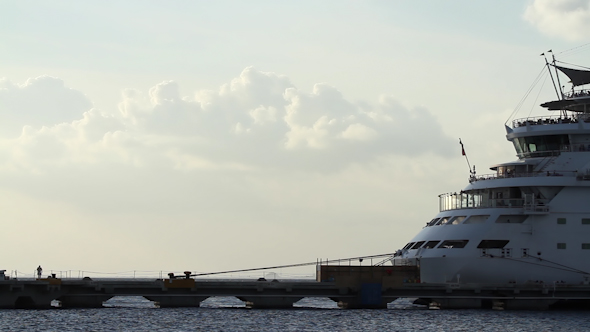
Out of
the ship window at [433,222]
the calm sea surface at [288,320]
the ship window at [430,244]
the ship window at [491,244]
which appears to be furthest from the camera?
the ship window at [433,222]

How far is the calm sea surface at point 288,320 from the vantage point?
159 feet

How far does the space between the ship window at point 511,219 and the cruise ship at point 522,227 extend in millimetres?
59

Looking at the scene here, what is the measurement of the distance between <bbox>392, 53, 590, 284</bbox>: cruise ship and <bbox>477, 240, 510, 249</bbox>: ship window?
6 cm

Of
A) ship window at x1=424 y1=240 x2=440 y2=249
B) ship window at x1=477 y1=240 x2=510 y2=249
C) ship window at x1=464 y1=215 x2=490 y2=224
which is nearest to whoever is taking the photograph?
ship window at x1=477 y1=240 x2=510 y2=249

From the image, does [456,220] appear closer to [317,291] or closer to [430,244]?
[430,244]

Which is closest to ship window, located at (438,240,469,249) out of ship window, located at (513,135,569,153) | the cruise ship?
the cruise ship

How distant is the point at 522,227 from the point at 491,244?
2.13 metres

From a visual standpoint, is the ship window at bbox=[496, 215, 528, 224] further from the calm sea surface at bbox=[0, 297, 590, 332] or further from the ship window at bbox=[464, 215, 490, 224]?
the calm sea surface at bbox=[0, 297, 590, 332]

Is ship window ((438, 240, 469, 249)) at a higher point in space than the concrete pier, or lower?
higher

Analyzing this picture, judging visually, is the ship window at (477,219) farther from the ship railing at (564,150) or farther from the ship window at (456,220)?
the ship railing at (564,150)

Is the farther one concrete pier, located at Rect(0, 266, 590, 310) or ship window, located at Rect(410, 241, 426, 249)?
ship window, located at Rect(410, 241, 426, 249)

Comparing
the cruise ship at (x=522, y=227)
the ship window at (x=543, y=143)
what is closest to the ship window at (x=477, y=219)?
the cruise ship at (x=522, y=227)

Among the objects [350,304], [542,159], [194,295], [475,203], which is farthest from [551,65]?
[194,295]

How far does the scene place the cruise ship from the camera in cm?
5706
